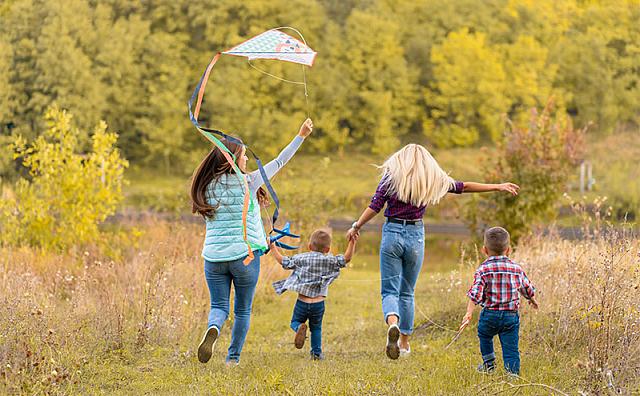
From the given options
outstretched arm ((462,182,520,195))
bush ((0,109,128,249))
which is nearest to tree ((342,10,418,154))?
bush ((0,109,128,249))

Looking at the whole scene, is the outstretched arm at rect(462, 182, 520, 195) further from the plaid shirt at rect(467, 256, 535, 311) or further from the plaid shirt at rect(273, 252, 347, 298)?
the plaid shirt at rect(273, 252, 347, 298)

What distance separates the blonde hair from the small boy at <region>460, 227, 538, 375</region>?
2.21ft

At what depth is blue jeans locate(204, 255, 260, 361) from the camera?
564 cm

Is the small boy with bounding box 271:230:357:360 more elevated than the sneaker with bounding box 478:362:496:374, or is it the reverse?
the small boy with bounding box 271:230:357:360

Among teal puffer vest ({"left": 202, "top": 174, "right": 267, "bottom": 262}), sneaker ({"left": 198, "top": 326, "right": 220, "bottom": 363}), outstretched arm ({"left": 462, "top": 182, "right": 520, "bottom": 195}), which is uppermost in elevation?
outstretched arm ({"left": 462, "top": 182, "right": 520, "bottom": 195})

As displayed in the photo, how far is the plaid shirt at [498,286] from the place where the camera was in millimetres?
5328

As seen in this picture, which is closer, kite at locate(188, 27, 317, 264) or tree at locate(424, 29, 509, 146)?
kite at locate(188, 27, 317, 264)

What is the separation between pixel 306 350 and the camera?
7352 millimetres

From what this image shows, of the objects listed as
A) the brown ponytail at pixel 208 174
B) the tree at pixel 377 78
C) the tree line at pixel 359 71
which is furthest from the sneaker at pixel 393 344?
the tree at pixel 377 78

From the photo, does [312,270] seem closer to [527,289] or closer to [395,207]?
[395,207]

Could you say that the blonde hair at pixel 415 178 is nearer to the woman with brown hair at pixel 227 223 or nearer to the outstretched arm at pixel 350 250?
the outstretched arm at pixel 350 250

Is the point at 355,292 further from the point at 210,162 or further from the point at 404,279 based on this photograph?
the point at 210,162

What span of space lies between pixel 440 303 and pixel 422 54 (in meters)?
28.4

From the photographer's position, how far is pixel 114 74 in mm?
29438
